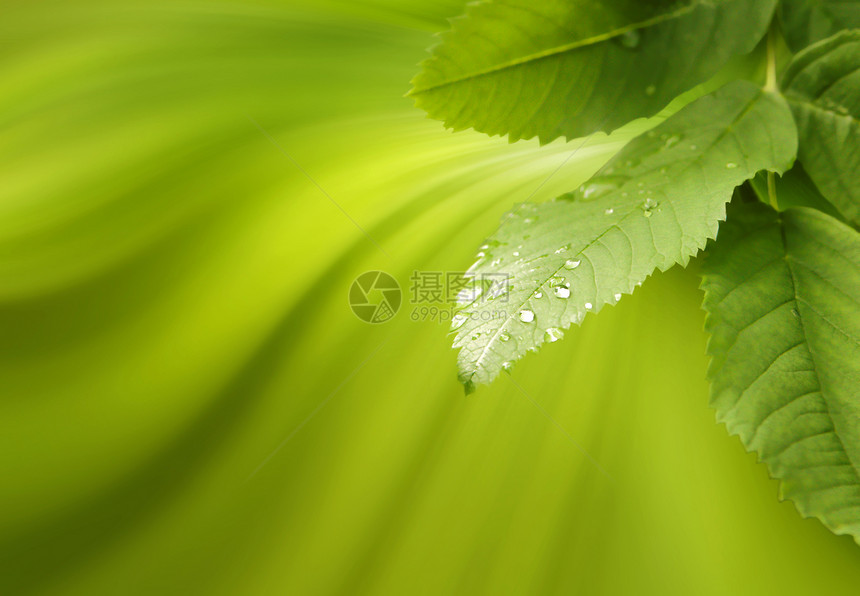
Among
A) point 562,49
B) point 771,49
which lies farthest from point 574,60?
point 771,49

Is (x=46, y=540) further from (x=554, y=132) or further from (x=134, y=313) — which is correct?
(x=554, y=132)

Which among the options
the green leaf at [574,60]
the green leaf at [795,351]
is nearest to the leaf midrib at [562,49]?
the green leaf at [574,60]

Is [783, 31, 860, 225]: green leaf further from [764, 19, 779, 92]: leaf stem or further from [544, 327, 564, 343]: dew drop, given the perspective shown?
[544, 327, 564, 343]: dew drop

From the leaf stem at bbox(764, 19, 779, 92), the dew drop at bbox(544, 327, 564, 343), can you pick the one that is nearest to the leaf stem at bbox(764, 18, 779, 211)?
the leaf stem at bbox(764, 19, 779, 92)

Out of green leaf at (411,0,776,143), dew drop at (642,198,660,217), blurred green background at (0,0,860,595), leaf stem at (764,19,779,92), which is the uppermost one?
leaf stem at (764,19,779,92)

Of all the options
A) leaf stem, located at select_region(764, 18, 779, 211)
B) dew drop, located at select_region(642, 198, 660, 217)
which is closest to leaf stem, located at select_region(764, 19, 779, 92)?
leaf stem, located at select_region(764, 18, 779, 211)

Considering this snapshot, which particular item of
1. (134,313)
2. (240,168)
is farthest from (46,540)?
(240,168)

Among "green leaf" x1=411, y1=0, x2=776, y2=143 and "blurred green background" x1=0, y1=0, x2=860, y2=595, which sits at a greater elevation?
"green leaf" x1=411, y1=0, x2=776, y2=143
